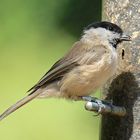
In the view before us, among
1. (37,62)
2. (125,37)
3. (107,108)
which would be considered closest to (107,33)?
(125,37)

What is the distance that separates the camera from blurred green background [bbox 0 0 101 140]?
8.07m

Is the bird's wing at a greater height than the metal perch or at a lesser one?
greater

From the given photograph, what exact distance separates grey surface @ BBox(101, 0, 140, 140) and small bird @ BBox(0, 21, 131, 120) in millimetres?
74

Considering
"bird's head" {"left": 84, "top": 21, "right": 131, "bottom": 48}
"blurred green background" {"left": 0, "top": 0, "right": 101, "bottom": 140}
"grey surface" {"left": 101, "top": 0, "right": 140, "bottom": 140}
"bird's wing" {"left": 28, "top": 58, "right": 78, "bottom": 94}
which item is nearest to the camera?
"grey surface" {"left": 101, "top": 0, "right": 140, "bottom": 140}

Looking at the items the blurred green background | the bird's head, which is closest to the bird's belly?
the bird's head

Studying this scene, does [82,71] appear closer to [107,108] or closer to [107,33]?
[107,33]

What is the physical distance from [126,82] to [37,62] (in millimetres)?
2056

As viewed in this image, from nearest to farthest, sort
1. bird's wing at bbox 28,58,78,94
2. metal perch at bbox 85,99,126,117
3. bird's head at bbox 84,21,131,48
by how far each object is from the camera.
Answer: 1. metal perch at bbox 85,99,126,117
2. bird's head at bbox 84,21,131,48
3. bird's wing at bbox 28,58,78,94

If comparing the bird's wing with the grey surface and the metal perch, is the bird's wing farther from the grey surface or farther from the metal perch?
the metal perch

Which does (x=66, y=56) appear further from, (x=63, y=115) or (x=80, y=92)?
(x=63, y=115)

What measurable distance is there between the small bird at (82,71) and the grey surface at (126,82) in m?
0.07

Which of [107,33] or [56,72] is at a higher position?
[107,33]

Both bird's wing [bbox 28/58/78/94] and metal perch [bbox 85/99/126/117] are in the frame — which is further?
bird's wing [bbox 28/58/78/94]

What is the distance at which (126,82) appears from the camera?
649cm
